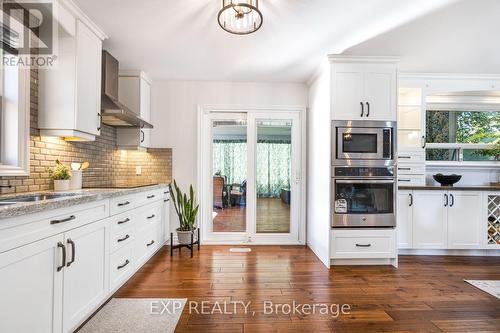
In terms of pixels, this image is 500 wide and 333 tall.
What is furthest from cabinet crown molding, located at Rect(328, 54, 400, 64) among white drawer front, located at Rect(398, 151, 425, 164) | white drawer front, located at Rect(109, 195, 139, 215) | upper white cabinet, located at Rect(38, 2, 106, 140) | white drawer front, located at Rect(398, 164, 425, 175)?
white drawer front, located at Rect(109, 195, 139, 215)

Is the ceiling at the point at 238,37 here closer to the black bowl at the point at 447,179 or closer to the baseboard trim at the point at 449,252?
the black bowl at the point at 447,179

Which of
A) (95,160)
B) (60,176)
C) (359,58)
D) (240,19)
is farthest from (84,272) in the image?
(359,58)

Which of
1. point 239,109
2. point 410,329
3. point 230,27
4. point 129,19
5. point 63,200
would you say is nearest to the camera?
point 63,200

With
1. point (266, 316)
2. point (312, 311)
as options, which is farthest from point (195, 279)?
point (312, 311)

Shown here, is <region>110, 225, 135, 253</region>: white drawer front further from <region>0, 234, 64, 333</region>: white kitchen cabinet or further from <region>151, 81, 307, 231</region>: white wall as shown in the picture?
<region>151, 81, 307, 231</region>: white wall

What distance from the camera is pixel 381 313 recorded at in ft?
6.57

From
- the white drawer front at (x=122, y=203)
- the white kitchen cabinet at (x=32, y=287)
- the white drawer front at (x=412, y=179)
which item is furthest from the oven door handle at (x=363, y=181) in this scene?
the white kitchen cabinet at (x=32, y=287)

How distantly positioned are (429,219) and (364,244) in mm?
988

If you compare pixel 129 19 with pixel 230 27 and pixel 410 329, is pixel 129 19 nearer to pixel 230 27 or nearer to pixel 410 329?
pixel 230 27

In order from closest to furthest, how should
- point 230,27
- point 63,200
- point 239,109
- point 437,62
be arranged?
point 63,200
point 230,27
point 437,62
point 239,109

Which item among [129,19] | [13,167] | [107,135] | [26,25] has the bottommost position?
[13,167]

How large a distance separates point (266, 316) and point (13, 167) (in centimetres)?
213

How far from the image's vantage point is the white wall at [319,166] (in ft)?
9.78

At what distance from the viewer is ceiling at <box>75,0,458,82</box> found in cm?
202
